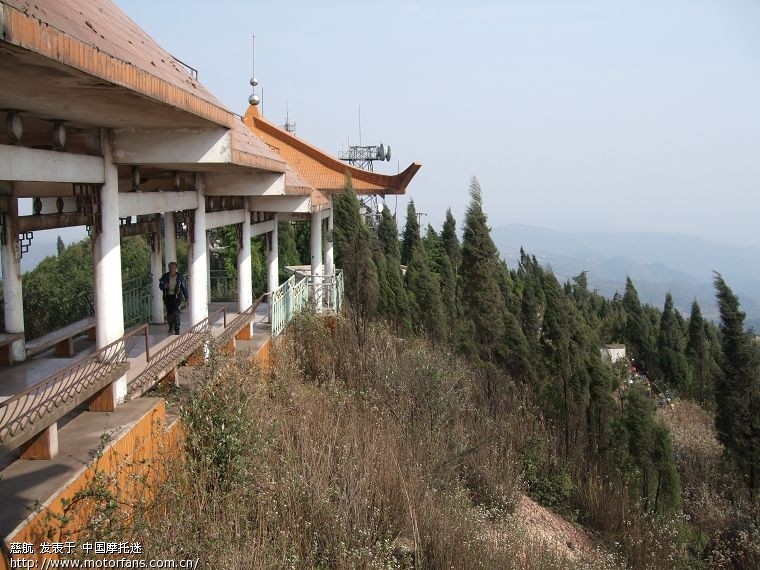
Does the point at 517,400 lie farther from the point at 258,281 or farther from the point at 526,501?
the point at 258,281

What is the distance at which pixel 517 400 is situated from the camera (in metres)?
13.6

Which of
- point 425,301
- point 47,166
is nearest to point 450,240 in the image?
point 425,301

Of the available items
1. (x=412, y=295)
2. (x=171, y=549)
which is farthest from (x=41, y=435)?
(x=412, y=295)

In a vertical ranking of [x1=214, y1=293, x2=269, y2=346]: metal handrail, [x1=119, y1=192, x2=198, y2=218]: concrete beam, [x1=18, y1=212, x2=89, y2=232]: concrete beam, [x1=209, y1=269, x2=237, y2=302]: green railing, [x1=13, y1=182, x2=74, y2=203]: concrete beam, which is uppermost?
[x1=13, y1=182, x2=74, y2=203]: concrete beam

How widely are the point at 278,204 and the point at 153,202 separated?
5.00 m

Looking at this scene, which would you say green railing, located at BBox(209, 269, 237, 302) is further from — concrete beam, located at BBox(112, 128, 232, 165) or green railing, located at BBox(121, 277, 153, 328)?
concrete beam, located at BBox(112, 128, 232, 165)

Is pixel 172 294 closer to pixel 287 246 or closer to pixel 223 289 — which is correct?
pixel 223 289

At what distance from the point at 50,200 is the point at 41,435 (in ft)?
17.7

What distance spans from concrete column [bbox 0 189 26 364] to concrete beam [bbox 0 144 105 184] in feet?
5.18

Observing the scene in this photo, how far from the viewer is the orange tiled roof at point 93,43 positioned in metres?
3.07

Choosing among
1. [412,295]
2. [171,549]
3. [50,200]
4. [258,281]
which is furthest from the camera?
[412,295]

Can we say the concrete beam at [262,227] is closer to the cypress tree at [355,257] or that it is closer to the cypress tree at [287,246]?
the cypress tree at [355,257]

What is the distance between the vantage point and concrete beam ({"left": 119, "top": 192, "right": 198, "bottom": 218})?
6242mm

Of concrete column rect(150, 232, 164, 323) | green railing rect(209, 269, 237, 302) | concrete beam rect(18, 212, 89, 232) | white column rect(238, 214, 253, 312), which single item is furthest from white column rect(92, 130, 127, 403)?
green railing rect(209, 269, 237, 302)
